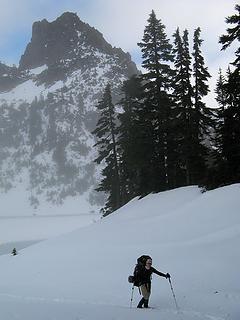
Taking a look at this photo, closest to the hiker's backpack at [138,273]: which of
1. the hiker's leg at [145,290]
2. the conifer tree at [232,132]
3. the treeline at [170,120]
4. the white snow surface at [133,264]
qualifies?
the hiker's leg at [145,290]

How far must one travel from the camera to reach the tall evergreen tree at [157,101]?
35656 millimetres

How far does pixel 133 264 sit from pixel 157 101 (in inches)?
710

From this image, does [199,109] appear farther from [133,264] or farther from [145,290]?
[145,290]

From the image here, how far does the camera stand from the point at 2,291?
20.9 metres

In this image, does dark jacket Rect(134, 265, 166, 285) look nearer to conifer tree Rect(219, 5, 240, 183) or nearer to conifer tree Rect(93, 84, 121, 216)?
conifer tree Rect(219, 5, 240, 183)

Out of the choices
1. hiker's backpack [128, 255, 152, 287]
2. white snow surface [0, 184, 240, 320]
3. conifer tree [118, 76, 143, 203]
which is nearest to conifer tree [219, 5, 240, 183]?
white snow surface [0, 184, 240, 320]

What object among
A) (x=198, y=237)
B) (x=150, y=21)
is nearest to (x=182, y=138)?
(x=150, y=21)

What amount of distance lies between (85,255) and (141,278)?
11.7 meters

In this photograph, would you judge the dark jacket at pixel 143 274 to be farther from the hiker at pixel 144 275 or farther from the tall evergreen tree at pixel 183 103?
the tall evergreen tree at pixel 183 103

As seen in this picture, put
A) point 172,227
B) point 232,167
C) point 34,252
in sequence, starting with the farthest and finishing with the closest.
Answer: point 34,252, point 232,167, point 172,227

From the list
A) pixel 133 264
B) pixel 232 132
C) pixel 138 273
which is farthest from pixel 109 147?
pixel 138 273

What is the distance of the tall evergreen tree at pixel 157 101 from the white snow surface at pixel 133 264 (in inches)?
180

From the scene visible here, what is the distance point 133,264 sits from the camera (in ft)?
67.7

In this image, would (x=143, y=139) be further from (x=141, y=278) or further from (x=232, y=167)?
(x=141, y=278)
